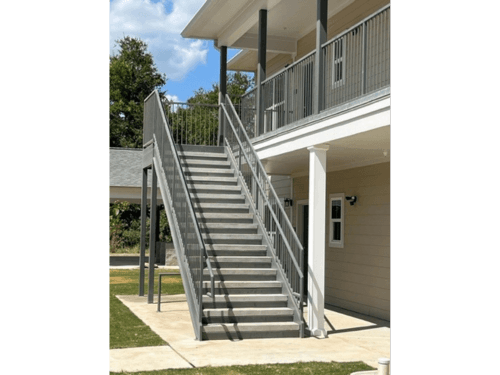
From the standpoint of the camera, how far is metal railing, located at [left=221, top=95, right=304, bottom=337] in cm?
1045

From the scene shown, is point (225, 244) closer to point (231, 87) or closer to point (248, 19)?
point (248, 19)

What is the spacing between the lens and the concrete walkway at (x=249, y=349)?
8.04 meters

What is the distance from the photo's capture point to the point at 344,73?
32.6ft

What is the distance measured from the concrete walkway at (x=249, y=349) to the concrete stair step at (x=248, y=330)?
0.55 feet

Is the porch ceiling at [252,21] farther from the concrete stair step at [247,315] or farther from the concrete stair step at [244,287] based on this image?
the concrete stair step at [247,315]

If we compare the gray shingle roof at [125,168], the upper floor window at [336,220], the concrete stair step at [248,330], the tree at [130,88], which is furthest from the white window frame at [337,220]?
the tree at [130,88]

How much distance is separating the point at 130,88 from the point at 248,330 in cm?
3993

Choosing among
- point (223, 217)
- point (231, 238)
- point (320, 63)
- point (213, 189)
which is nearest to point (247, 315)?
point (231, 238)
